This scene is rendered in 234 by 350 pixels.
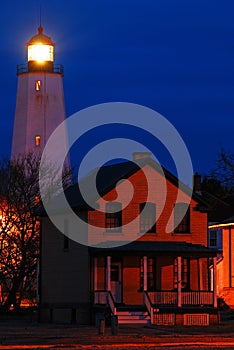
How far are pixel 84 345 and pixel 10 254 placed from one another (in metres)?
27.6

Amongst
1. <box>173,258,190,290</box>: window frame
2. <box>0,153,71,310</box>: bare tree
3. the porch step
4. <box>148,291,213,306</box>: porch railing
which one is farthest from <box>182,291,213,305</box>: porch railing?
<box>0,153,71,310</box>: bare tree

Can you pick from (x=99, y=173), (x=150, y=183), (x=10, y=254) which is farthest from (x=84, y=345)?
(x=10, y=254)

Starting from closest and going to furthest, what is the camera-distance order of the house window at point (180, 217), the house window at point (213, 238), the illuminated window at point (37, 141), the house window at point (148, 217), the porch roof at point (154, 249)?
the porch roof at point (154, 249) → the house window at point (148, 217) → the house window at point (180, 217) → the house window at point (213, 238) → the illuminated window at point (37, 141)

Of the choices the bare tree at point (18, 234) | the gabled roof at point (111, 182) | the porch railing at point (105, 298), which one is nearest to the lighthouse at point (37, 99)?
the bare tree at point (18, 234)

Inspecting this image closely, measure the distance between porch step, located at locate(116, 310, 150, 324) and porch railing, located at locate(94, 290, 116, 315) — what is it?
494 millimetres

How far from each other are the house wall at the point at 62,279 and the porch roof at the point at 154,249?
181 cm

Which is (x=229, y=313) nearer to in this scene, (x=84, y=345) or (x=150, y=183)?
(x=150, y=183)

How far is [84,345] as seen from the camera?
35031mm

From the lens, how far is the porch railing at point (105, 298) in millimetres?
48938

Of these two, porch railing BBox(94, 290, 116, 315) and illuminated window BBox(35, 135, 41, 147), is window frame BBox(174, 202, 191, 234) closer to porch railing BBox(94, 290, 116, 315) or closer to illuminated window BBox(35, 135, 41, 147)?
porch railing BBox(94, 290, 116, 315)

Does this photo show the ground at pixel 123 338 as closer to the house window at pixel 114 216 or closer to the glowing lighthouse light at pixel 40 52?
the house window at pixel 114 216

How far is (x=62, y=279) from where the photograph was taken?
54.5 meters

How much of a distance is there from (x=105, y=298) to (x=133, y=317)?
1669 mm

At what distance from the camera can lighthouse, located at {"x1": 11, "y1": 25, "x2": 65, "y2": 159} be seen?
3292 inches
